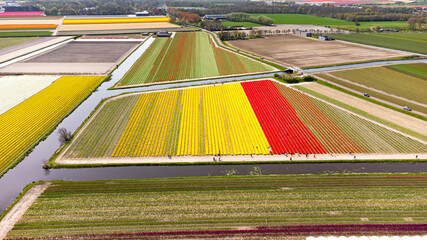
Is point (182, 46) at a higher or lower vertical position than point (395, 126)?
higher

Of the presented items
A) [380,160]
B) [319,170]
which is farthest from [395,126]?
[319,170]

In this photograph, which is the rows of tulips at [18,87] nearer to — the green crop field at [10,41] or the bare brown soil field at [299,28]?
the green crop field at [10,41]

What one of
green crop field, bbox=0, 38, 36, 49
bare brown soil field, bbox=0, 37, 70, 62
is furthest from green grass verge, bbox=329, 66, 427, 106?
green crop field, bbox=0, 38, 36, 49

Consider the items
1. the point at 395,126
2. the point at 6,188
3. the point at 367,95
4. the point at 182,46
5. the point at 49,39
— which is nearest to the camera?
the point at 6,188

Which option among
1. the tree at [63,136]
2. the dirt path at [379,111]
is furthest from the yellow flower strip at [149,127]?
the dirt path at [379,111]

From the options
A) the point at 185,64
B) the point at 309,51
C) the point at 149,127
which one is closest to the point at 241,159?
the point at 149,127

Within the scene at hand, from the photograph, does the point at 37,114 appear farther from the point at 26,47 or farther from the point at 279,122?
the point at 26,47

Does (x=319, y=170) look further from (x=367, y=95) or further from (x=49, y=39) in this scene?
(x=49, y=39)

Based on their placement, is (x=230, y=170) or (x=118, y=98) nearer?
(x=230, y=170)
